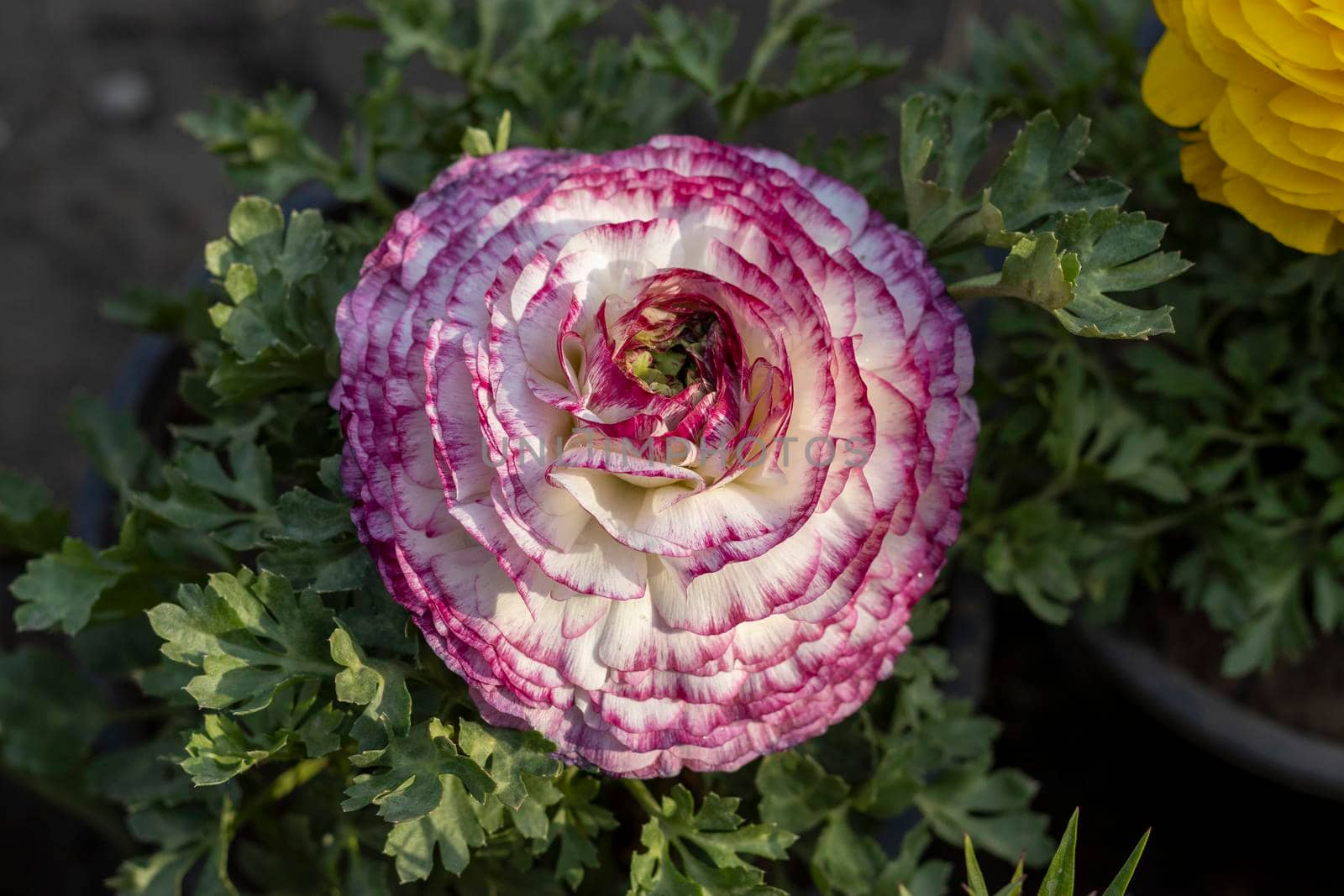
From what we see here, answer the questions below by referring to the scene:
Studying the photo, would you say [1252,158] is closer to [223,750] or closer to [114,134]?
[223,750]

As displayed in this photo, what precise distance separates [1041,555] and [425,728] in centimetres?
48

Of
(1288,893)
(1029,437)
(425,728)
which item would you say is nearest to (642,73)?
(1029,437)

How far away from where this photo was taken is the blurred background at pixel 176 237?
153cm

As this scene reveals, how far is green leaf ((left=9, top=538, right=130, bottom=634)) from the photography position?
30.5 inches

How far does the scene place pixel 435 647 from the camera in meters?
0.63

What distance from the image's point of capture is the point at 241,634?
688 millimetres

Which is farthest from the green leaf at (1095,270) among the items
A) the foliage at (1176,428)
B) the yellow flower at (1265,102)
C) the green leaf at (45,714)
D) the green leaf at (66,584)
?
the green leaf at (45,714)

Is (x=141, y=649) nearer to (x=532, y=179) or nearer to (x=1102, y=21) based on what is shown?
(x=532, y=179)

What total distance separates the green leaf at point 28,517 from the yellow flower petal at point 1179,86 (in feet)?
2.71

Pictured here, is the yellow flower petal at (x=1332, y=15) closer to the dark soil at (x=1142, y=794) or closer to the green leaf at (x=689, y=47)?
the green leaf at (x=689, y=47)

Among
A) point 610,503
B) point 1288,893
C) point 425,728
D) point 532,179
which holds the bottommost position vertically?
point 1288,893

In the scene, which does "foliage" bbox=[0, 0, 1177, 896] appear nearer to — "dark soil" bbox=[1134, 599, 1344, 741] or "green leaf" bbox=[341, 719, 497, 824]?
"green leaf" bbox=[341, 719, 497, 824]

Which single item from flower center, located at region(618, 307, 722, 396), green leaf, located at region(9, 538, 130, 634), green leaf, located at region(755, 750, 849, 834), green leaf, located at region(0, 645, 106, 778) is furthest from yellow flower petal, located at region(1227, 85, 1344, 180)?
green leaf, located at region(0, 645, 106, 778)

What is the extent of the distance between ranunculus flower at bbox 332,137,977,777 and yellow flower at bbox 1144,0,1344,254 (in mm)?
228
